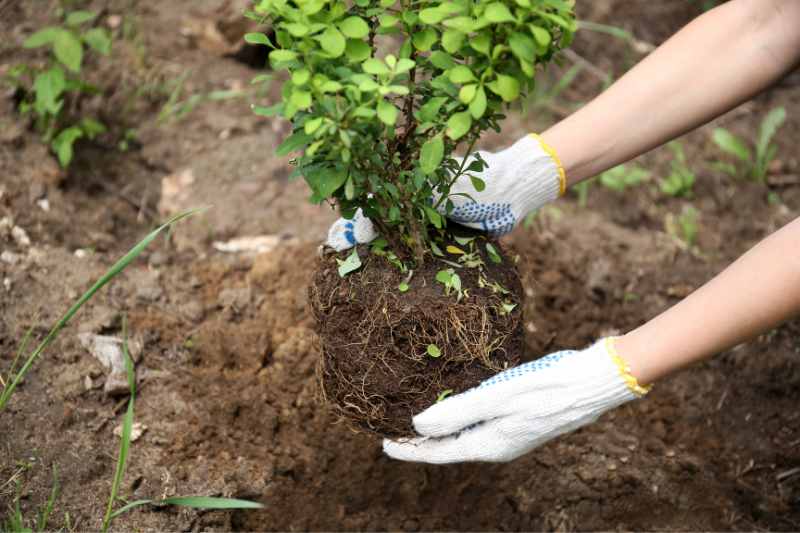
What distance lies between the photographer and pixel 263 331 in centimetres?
220

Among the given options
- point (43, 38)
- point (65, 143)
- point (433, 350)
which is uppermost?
point (43, 38)

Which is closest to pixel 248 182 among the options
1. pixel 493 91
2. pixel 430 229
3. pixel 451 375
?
pixel 430 229

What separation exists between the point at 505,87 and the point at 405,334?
57 centimetres

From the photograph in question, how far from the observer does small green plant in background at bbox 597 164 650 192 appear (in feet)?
9.48

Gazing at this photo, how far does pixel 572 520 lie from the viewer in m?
1.95

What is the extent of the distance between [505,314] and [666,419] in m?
0.74

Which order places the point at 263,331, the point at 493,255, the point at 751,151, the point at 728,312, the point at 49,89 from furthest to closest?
the point at 751,151
the point at 49,89
the point at 263,331
the point at 493,255
the point at 728,312

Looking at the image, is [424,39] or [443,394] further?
[443,394]

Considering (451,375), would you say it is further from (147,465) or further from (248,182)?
(248,182)

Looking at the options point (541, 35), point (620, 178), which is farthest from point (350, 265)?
point (620, 178)

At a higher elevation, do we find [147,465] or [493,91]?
[493,91]

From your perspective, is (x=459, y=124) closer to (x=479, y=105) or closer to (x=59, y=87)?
(x=479, y=105)

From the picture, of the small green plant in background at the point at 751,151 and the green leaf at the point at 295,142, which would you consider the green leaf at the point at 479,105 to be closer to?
the green leaf at the point at 295,142

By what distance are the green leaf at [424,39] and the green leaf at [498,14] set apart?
0.18 m
